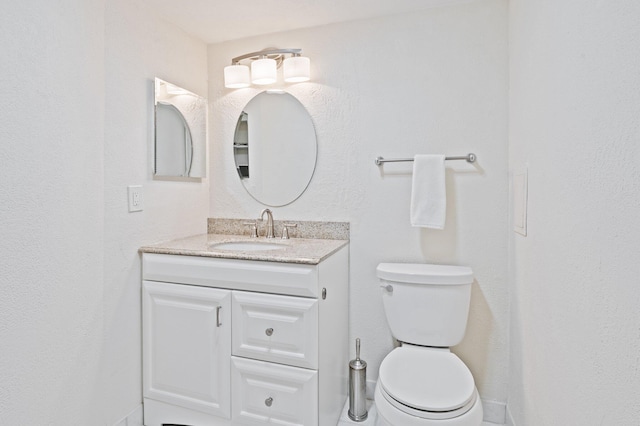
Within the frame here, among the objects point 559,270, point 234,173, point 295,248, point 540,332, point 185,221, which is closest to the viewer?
point 559,270

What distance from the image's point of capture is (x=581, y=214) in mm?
892

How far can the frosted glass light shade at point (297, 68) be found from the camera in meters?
1.95

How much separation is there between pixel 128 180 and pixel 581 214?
1762 millimetres

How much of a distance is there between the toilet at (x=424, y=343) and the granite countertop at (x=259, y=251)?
334 millimetres

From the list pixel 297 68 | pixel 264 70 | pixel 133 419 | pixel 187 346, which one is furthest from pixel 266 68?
pixel 133 419

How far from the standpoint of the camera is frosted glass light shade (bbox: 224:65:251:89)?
2.08 meters

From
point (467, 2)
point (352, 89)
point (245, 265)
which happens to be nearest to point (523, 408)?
point (245, 265)

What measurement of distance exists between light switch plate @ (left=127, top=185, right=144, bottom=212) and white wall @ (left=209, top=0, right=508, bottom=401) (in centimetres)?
74

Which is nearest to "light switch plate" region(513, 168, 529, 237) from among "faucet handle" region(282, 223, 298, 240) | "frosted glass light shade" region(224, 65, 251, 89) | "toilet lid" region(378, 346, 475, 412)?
"toilet lid" region(378, 346, 475, 412)

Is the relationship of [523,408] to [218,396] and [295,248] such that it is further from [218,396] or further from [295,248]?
[218,396]

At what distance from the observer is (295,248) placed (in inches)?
68.4

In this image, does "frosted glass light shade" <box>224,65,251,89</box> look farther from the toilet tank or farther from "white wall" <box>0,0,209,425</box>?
the toilet tank

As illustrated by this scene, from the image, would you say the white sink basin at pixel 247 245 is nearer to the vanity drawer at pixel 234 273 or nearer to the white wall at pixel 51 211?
the vanity drawer at pixel 234 273

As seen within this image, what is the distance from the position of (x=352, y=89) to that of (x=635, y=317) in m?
1.62
